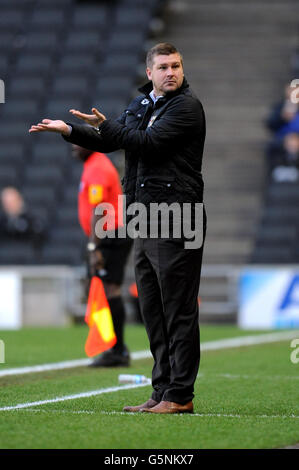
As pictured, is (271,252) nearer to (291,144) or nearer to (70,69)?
(291,144)

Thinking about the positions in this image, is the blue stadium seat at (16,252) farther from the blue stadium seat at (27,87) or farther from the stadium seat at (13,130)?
the blue stadium seat at (27,87)

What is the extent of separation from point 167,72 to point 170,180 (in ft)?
2.03

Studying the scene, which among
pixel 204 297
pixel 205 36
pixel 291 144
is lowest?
pixel 204 297

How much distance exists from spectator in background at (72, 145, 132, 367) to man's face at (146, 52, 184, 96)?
3441mm

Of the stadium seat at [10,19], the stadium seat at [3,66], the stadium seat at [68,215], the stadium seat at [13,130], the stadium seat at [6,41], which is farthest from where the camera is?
the stadium seat at [10,19]

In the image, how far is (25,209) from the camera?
59.8ft

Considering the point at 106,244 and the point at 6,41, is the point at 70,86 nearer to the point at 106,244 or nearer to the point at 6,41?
the point at 6,41

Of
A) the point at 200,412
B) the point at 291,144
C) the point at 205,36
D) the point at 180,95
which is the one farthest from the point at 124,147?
the point at 205,36

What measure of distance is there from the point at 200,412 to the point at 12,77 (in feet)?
53.1

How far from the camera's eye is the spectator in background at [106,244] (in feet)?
31.5

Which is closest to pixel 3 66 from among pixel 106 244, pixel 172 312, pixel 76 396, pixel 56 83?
pixel 56 83

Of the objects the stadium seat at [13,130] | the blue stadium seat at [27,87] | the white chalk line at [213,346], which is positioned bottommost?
the white chalk line at [213,346]

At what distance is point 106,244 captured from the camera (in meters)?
9.75

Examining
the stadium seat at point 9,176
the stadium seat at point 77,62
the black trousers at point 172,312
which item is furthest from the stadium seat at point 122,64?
the black trousers at point 172,312
